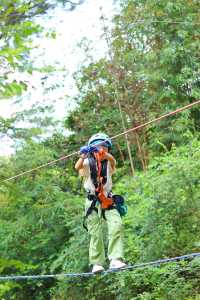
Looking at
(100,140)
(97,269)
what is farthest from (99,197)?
(97,269)

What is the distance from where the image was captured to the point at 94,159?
3943 millimetres

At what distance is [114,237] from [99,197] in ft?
1.06

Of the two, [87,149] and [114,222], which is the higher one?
[87,149]

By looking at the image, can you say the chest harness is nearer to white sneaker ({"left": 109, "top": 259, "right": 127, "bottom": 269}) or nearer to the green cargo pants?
the green cargo pants

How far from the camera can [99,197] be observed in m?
4.02

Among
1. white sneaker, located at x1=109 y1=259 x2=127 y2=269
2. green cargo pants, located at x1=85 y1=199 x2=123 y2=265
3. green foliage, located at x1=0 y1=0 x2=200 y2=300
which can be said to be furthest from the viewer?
green foliage, located at x1=0 y1=0 x2=200 y2=300

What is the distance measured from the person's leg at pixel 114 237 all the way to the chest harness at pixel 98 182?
8cm

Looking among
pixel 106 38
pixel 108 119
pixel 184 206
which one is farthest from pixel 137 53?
pixel 184 206

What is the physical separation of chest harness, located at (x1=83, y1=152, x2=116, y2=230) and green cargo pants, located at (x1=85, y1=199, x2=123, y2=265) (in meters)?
0.04

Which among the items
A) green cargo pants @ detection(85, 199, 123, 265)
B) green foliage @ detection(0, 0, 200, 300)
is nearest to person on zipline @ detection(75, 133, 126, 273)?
green cargo pants @ detection(85, 199, 123, 265)

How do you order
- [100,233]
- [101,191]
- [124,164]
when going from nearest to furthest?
1. [101,191]
2. [100,233]
3. [124,164]

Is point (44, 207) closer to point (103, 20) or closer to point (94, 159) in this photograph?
point (94, 159)

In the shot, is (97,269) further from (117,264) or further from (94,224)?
(94,224)

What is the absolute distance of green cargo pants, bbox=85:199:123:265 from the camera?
13.2 ft
